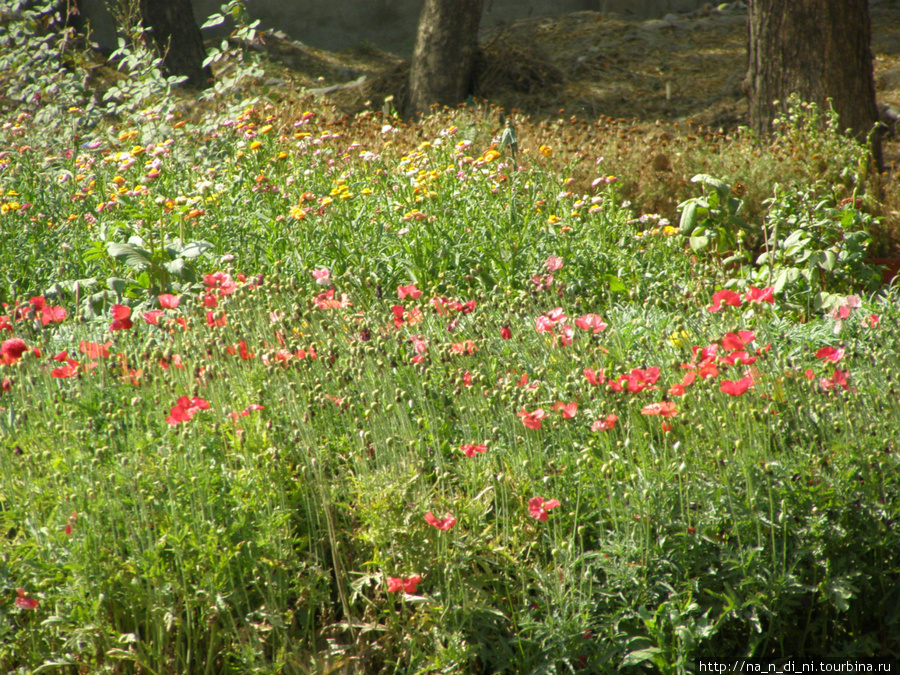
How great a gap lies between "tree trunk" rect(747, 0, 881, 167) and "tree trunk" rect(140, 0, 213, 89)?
8.34 meters

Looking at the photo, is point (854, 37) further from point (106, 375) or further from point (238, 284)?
point (106, 375)

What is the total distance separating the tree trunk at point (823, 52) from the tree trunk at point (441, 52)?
493 centimetres

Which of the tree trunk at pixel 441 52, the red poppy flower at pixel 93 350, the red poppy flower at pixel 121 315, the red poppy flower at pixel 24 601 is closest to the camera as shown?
the red poppy flower at pixel 24 601

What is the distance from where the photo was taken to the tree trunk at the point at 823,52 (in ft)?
19.0

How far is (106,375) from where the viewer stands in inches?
112

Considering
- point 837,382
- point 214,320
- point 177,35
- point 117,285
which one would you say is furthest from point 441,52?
point 837,382

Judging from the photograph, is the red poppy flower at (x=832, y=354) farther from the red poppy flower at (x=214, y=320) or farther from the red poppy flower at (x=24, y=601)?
the red poppy flower at (x=24, y=601)

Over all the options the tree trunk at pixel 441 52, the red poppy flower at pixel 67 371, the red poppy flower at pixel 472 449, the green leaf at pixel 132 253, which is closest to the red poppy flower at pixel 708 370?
the red poppy flower at pixel 472 449

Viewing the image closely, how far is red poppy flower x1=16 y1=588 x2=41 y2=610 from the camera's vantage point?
1867 millimetres

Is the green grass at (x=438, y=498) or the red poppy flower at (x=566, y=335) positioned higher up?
the red poppy flower at (x=566, y=335)

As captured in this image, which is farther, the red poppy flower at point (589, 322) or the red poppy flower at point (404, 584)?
the red poppy flower at point (589, 322)

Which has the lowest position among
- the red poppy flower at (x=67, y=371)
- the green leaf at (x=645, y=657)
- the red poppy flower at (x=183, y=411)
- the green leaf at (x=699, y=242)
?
the green leaf at (x=645, y=657)

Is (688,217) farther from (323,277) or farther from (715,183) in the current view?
(323,277)

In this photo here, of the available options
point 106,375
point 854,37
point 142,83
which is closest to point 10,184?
point 142,83
